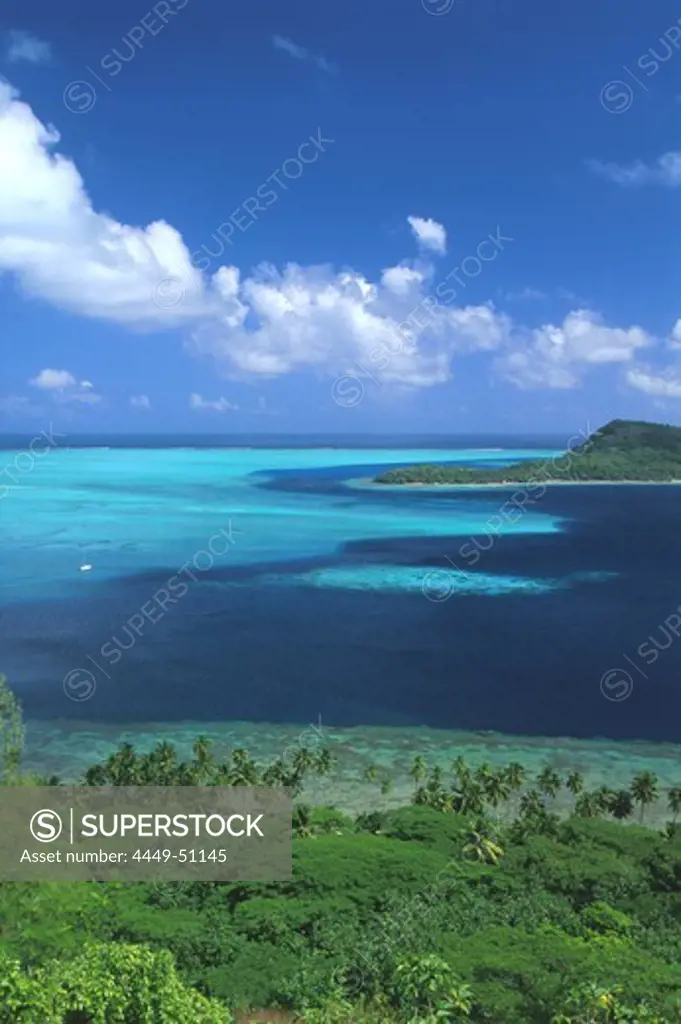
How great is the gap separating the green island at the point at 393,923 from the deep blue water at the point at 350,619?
10.4m

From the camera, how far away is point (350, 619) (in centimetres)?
5972

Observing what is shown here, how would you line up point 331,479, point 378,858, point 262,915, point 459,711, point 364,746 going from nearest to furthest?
point 262,915 < point 378,858 < point 364,746 < point 459,711 < point 331,479

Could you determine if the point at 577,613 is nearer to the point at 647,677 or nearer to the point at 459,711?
the point at 647,677

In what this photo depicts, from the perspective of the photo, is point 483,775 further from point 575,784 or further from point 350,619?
point 350,619

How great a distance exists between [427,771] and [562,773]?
6069 mm

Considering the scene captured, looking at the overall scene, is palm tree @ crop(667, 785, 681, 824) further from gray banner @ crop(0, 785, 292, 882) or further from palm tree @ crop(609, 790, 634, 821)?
gray banner @ crop(0, 785, 292, 882)

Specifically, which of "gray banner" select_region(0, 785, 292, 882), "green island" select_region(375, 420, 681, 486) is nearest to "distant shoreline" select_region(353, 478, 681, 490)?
"green island" select_region(375, 420, 681, 486)

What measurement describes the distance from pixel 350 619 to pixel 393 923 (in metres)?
39.9

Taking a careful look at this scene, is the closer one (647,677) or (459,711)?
(459,711)

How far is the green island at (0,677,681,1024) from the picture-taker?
42.7 feet

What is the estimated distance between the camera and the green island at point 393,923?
42.7 ft

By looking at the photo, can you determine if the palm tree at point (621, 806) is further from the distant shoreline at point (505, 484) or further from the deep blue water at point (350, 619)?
the distant shoreline at point (505, 484)

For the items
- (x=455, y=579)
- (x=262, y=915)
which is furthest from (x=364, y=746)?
(x=455, y=579)

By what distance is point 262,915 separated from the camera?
2081 centimetres
